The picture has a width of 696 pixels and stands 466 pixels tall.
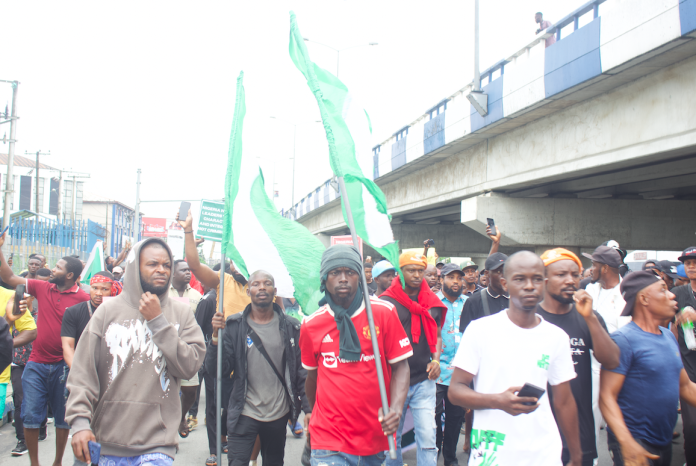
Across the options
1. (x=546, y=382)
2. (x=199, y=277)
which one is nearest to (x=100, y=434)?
(x=546, y=382)

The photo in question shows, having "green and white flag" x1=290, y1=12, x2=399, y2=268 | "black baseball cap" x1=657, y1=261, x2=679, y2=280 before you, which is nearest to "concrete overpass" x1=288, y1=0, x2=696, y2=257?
"black baseball cap" x1=657, y1=261, x2=679, y2=280

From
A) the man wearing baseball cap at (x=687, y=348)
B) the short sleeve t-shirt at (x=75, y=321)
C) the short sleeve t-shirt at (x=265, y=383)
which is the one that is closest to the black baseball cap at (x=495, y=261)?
the man wearing baseball cap at (x=687, y=348)

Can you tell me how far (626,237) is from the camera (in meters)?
13.8

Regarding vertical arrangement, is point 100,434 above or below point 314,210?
below

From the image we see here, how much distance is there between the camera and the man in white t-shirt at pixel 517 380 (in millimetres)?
2668

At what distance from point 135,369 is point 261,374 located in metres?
1.50

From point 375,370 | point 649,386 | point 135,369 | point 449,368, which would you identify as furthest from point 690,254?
point 135,369

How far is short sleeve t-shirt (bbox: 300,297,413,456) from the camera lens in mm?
3285

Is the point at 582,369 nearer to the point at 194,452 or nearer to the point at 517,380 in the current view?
the point at 517,380

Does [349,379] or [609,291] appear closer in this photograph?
[349,379]

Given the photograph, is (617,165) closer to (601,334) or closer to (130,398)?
(601,334)

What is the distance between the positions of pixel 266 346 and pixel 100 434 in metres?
1.65

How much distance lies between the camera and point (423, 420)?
4684 millimetres

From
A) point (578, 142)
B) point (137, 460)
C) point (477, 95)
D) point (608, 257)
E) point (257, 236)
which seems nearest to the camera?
point (137, 460)
